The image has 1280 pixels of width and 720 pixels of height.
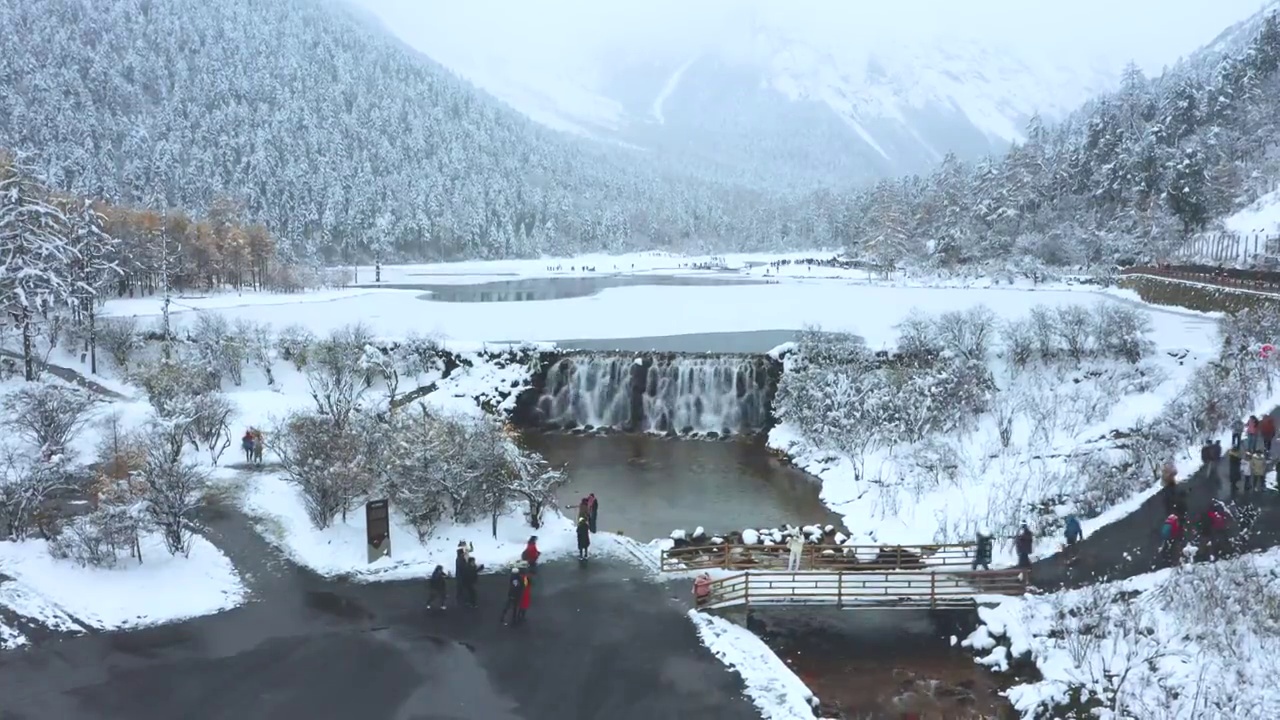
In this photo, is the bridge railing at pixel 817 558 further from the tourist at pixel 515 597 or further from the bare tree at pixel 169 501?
the bare tree at pixel 169 501

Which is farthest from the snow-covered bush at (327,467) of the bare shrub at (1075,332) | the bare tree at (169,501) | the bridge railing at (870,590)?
the bare shrub at (1075,332)

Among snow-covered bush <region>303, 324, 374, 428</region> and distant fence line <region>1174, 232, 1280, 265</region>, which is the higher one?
distant fence line <region>1174, 232, 1280, 265</region>

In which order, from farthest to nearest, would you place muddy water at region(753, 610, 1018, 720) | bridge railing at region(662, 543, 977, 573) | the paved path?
1. bridge railing at region(662, 543, 977, 573)
2. muddy water at region(753, 610, 1018, 720)
3. the paved path

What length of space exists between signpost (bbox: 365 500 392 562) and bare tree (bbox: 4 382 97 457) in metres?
12.3

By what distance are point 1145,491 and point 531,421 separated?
26264mm

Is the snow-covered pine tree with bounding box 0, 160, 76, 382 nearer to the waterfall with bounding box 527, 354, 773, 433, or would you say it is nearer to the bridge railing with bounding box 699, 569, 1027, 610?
the waterfall with bounding box 527, 354, 773, 433

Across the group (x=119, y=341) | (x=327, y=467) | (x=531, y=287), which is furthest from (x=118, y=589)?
(x=531, y=287)

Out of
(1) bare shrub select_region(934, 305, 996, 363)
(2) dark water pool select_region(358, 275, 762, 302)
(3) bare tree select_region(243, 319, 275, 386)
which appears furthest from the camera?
(2) dark water pool select_region(358, 275, 762, 302)

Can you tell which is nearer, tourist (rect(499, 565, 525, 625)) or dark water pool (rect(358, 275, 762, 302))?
tourist (rect(499, 565, 525, 625))

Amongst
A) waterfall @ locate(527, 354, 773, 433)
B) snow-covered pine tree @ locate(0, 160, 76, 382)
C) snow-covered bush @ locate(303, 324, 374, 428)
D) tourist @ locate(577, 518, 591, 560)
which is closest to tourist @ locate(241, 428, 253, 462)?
snow-covered bush @ locate(303, 324, 374, 428)

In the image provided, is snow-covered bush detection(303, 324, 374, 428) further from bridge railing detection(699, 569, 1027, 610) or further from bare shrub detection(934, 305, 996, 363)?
bare shrub detection(934, 305, 996, 363)

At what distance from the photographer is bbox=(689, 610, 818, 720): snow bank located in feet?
46.1

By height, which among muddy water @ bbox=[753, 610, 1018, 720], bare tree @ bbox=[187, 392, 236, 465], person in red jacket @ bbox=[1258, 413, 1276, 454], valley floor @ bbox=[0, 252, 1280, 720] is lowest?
muddy water @ bbox=[753, 610, 1018, 720]

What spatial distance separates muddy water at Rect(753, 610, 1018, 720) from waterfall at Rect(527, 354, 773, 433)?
20131 millimetres
